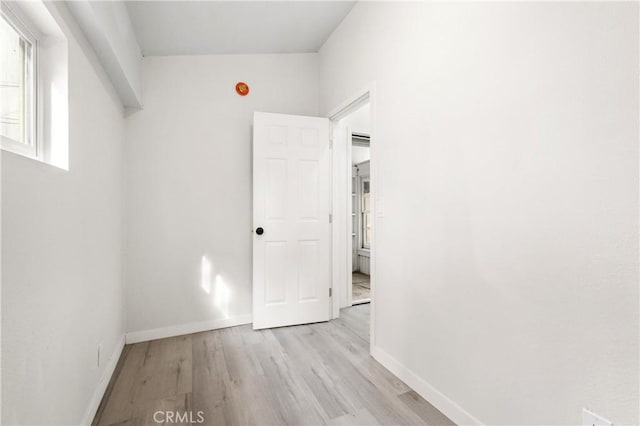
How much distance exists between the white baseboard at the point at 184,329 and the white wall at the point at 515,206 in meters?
1.52

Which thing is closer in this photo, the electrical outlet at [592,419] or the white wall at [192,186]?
the electrical outlet at [592,419]

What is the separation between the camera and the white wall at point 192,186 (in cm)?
259

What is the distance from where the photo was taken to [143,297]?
2.59 metres

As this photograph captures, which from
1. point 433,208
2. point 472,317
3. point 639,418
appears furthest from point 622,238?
point 433,208

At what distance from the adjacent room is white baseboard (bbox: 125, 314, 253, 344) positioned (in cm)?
2

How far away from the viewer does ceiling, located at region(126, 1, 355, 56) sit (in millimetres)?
2182

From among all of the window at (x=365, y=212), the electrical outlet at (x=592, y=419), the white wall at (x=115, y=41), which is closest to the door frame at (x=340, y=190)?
the electrical outlet at (x=592, y=419)

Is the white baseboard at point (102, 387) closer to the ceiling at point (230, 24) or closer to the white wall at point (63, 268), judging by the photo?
the white wall at point (63, 268)

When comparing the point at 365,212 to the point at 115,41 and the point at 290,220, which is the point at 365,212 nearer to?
the point at 290,220
